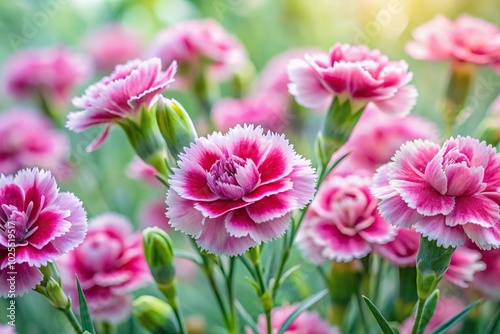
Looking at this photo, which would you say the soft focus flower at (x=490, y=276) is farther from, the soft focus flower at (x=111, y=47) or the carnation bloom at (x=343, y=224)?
the soft focus flower at (x=111, y=47)

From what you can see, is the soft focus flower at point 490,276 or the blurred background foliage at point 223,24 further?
the blurred background foliage at point 223,24

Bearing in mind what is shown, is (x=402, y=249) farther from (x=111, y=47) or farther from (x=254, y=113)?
(x=111, y=47)

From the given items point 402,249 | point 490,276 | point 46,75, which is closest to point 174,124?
point 402,249

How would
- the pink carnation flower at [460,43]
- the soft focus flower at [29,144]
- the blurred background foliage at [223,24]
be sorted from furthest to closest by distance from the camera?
the blurred background foliage at [223,24], the soft focus flower at [29,144], the pink carnation flower at [460,43]

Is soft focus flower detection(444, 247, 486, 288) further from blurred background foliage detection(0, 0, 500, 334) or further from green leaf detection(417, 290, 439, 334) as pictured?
blurred background foliage detection(0, 0, 500, 334)

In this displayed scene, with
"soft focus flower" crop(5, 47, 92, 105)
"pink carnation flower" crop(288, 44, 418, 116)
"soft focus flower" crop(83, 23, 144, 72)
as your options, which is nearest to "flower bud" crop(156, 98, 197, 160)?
"pink carnation flower" crop(288, 44, 418, 116)

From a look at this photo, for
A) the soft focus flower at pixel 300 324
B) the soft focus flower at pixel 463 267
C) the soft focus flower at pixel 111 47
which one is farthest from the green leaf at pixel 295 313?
the soft focus flower at pixel 111 47

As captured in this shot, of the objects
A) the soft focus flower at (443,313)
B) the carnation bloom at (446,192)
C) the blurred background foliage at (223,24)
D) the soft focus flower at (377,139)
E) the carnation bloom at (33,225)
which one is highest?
the carnation bloom at (446,192)
